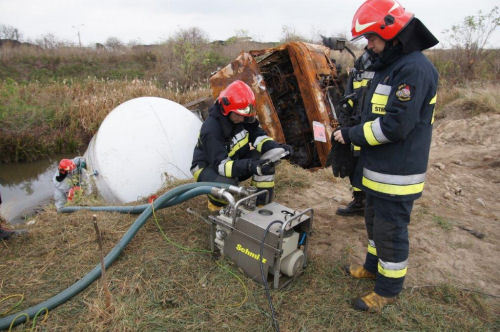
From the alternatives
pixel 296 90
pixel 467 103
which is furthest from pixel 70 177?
pixel 467 103

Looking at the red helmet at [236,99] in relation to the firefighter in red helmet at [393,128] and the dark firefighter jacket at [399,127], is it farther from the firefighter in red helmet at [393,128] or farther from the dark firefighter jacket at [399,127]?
the dark firefighter jacket at [399,127]

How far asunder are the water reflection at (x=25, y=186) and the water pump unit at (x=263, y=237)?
18.0 feet

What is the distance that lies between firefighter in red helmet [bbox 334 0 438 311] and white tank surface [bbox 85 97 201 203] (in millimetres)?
3259

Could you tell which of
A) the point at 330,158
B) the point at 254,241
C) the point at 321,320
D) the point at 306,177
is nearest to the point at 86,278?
the point at 254,241

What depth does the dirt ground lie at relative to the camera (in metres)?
2.84

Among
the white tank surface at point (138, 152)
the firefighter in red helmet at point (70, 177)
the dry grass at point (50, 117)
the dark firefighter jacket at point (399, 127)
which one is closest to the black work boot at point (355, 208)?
the dark firefighter jacket at point (399, 127)

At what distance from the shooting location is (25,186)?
7.53 m

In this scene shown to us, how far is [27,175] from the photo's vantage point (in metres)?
7.84

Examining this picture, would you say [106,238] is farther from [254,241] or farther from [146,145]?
[146,145]

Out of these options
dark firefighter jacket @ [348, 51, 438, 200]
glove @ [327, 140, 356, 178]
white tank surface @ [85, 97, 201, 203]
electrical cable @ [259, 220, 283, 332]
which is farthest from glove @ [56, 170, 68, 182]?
dark firefighter jacket @ [348, 51, 438, 200]

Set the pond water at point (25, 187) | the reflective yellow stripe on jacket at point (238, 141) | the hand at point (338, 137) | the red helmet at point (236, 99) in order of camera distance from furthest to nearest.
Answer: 1. the pond water at point (25, 187)
2. the reflective yellow stripe on jacket at point (238, 141)
3. the red helmet at point (236, 99)
4. the hand at point (338, 137)

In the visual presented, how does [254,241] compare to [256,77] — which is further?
[256,77]

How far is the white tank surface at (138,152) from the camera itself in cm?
478

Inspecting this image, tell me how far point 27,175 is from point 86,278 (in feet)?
22.0
